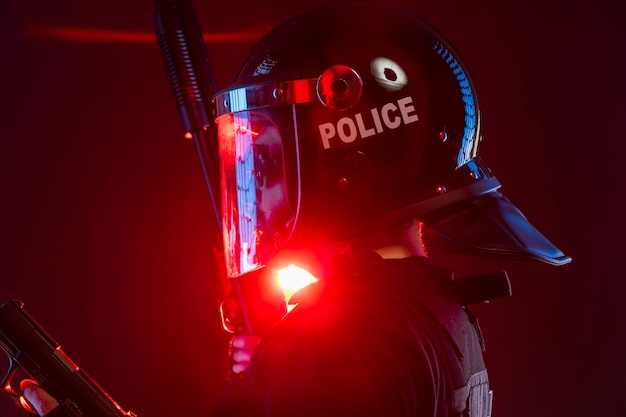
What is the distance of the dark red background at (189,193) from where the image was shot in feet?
4.68

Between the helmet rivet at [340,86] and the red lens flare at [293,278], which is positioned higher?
the helmet rivet at [340,86]

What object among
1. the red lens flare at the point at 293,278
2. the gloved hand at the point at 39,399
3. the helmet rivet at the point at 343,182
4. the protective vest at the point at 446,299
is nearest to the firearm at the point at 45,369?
the gloved hand at the point at 39,399

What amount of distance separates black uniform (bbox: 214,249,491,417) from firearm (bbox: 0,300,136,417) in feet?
1.64

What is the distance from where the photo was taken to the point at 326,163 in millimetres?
889

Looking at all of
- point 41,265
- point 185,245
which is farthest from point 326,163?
point 41,265

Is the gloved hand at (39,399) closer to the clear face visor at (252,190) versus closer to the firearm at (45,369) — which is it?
the firearm at (45,369)

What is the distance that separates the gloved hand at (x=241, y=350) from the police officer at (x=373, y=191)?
1.02ft

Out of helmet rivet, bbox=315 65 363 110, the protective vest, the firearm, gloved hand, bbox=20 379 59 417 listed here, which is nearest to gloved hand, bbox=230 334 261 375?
the firearm

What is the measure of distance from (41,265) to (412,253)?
3.48ft

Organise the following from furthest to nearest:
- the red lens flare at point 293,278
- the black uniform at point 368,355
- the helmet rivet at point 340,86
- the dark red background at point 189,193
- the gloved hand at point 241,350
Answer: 1. the dark red background at point 189,193
2. the gloved hand at point 241,350
3. the red lens flare at point 293,278
4. the helmet rivet at point 340,86
5. the black uniform at point 368,355

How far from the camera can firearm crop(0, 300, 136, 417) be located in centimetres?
104

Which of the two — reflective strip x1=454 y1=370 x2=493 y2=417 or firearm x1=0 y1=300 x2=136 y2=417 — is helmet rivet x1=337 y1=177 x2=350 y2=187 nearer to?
reflective strip x1=454 y1=370 x2=493 y2=417

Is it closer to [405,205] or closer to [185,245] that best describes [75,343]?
[185,245]

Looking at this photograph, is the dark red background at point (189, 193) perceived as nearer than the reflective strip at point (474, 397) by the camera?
No
